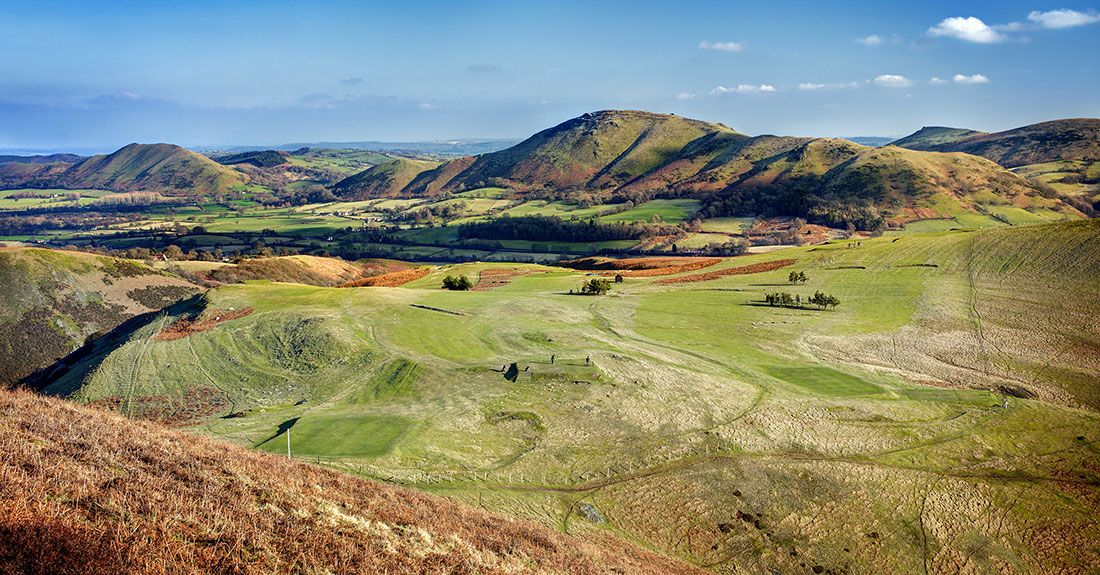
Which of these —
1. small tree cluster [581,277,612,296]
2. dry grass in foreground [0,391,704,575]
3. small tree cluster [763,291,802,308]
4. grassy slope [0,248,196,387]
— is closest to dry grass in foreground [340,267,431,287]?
grassy slope [0,248,196,387]

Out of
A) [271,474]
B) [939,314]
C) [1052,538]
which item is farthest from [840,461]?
[939,314]

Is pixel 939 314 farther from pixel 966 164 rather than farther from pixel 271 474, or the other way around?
pixel 966 164

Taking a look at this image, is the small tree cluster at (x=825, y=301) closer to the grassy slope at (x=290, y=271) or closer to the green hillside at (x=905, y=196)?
the grassy slope at (x=290, y=271)

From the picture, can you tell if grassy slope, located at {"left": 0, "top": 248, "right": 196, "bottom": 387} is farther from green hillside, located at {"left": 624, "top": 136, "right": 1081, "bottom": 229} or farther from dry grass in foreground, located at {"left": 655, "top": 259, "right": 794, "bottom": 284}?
green hillside, located at {"left": 624, "top": 136, "right": 1081, "bottom": 229}

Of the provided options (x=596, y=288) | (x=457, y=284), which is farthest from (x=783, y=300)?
(x=457, y=284)

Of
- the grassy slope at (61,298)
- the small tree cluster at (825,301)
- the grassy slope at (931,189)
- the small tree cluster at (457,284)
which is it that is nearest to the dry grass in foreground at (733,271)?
the small tree cluster at (825,301)

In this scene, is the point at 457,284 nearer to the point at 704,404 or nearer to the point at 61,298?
the point at 704,404
